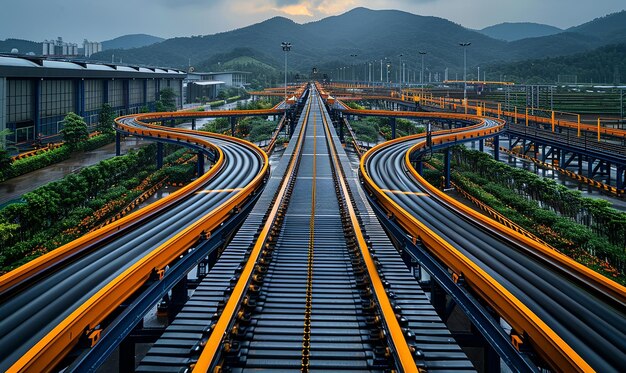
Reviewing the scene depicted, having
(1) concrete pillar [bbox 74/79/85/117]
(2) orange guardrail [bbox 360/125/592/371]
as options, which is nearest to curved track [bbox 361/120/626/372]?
(2) orange guardrail [bbox 360/125/592/371]

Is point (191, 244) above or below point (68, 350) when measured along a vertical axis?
above

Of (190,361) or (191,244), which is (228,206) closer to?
(191,244)

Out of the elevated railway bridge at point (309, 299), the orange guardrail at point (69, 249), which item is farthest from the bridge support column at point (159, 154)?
the elevated railway bridge at point (309, 299)

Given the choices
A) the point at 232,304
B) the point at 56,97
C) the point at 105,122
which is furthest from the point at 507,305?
the point at 56,97

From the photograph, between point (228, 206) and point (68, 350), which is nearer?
point (68, 350)

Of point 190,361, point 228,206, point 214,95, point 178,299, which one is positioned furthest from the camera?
point 214,95

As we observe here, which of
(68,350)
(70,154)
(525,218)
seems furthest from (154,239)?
(70,154)
